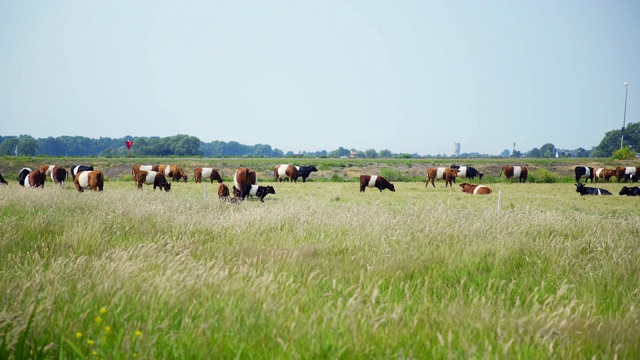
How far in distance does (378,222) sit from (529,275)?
137 inches

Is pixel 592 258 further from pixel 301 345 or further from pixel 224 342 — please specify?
pixel 224 342

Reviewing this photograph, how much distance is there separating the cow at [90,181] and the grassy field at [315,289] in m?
12.6

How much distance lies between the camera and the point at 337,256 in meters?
6.52

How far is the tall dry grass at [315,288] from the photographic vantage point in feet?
10.8

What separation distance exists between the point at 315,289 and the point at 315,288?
0.04 m

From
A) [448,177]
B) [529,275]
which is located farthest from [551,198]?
[529,275]

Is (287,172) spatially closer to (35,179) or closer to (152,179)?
(152,179)

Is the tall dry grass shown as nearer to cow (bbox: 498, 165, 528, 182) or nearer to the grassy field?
the grassy field

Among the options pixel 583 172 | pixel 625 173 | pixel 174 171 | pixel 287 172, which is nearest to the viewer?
pixel 174 171

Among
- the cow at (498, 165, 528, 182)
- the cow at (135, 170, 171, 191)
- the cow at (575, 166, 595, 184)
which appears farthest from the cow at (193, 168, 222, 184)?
the cow at (575, 166, 595, 184)

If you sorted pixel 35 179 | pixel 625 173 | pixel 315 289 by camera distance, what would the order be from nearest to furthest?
1. pixel 315 289
2. pixel 35 179
3. pixel 625 173

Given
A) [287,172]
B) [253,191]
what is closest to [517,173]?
[287,172]

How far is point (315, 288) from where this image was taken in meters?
4.82

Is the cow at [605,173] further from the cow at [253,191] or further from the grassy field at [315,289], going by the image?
the grassy field at [315,289]
